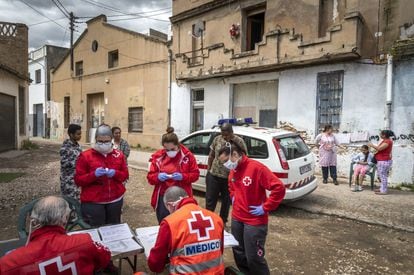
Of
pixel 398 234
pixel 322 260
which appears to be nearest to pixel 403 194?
pixel 398 234

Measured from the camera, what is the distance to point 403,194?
8508mm

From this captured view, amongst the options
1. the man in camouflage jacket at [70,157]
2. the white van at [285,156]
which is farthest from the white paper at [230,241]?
the white van at [285,156]

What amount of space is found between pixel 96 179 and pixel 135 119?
16.3 meters

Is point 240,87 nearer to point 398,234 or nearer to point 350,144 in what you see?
point 350,144

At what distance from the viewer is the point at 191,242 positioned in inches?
91.8

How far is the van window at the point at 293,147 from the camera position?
6723 mm

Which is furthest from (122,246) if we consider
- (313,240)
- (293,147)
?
(293,147)

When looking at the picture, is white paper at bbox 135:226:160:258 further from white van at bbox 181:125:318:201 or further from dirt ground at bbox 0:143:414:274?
white van at bbox 181:125:318:201

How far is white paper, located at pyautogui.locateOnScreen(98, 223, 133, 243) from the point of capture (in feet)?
10.5

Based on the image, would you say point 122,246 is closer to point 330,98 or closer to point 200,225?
point 200,225

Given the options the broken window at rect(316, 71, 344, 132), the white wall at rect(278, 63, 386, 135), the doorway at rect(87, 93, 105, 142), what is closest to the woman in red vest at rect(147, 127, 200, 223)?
the white wall at rect(278, 63, 386, 135)

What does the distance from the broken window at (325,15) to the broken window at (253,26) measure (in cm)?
277

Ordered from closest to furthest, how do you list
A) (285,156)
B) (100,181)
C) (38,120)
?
(100,181) → (285,156) → (38,120)

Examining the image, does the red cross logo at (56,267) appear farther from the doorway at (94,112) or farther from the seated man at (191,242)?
the doorway at (94,112)
